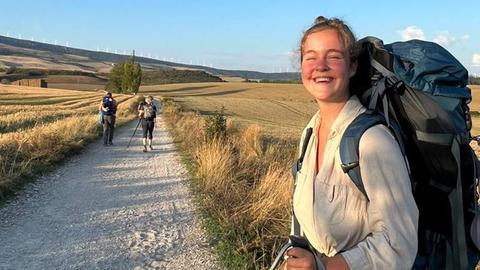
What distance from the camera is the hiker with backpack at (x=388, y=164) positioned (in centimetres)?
164

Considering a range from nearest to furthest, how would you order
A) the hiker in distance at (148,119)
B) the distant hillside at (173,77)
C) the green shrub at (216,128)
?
the green shrub at (216,128) < the hiker in distance at (148,119) < the distant hillside at (173,77)

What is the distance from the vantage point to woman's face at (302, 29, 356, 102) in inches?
73.5

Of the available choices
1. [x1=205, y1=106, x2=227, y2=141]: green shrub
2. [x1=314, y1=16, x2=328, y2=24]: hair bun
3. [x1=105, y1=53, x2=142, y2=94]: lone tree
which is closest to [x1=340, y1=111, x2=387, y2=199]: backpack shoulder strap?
[x1=314, y1=16, x2=328, y2=24]: hair bun

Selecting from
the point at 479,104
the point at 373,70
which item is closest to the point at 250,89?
the point at 479,104

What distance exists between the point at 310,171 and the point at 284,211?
396 centimetres

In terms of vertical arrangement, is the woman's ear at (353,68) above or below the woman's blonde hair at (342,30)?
below

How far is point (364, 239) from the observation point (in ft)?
5.74

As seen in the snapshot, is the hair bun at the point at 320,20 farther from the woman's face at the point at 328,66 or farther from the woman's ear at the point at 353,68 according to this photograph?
the woman's ear at the point at 353,68

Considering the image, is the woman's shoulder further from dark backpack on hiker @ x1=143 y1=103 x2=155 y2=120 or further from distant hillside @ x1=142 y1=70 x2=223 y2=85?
distant hillside @ x1=142 y1=70 x2=223 y2=85

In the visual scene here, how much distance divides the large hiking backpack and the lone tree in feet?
338

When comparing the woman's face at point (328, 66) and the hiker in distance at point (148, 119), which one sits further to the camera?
the hiker in distance at point (148, 119)

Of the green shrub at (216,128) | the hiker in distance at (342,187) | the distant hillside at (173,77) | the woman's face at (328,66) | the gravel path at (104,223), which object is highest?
the woman's face at (328,66)

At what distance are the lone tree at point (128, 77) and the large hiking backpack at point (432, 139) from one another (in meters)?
103

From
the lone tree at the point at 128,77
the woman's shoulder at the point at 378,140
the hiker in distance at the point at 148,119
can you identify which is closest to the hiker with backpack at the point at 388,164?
the woman's shoulder at the point at 378,140
